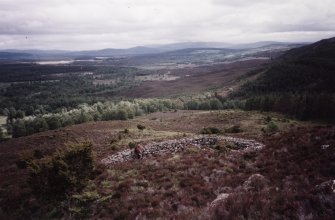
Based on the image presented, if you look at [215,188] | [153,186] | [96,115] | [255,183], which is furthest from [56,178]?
[96,115]

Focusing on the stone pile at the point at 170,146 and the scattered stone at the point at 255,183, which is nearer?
the scattered stone at the point at 255,183

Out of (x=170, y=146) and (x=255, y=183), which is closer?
(x=255, y=183)

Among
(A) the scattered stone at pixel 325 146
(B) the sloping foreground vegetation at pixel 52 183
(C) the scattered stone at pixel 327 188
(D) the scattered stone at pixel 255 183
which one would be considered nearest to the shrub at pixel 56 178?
(B) the sloping foreground vegetation at pixel 52 183

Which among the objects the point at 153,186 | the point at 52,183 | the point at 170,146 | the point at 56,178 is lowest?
the point at 170,146

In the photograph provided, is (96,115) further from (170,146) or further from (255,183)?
(255,183)

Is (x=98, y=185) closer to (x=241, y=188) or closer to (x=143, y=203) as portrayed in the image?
(x=143, y=203)

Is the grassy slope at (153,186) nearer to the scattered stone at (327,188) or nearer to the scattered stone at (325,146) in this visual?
the scattered stone at (325,146)

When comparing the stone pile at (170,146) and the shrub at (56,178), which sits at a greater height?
the shrub at (56,178)

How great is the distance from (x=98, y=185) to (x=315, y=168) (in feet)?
48.9

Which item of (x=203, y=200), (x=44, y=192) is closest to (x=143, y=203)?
(x=203, y=200)

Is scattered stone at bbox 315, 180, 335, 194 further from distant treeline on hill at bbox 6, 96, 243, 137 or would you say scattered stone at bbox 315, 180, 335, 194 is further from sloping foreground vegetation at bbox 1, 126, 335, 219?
distant treeline on hill at bbox 6, 96, 243, 137

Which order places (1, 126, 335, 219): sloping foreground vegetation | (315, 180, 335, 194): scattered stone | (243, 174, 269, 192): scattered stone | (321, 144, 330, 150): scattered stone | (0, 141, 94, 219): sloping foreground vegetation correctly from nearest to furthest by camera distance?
1. (315, 180, 335, 194): scattered stone
2. (1, 126, 335, 219): sloping foreground vegetation
3. (243, 174, 269, 192): scattered stone
4. (0, 141, 94, 219): sloping foreground vegetation
5. (321, 144, 330, 150): scattered stone

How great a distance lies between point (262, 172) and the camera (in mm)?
21516

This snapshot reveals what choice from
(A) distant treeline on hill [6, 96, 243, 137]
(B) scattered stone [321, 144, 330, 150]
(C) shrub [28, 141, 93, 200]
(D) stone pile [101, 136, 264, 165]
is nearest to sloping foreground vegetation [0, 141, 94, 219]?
(C) shrub [28, 141, 93, 200]
